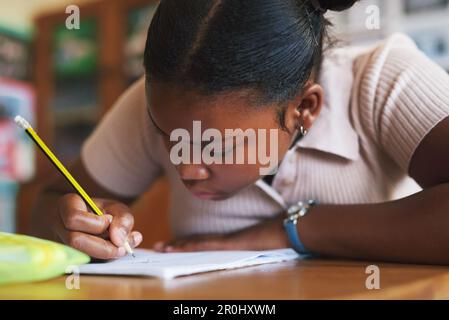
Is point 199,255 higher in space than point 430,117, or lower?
lower

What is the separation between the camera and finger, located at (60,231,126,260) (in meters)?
0.58

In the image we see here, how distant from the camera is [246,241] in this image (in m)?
0.75

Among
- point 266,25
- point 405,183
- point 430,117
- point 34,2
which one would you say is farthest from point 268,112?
point 34,2

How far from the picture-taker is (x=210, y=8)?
58 centimetres

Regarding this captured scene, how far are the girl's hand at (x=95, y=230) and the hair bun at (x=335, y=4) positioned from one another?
12.7 inches

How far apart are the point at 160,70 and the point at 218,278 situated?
223 mm

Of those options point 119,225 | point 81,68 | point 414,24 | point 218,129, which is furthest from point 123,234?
point 81,68

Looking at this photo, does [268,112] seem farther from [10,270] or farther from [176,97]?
[10,270]

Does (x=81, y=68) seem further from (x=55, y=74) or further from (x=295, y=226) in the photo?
(x=295, y=226)

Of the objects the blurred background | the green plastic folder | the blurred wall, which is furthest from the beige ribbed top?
the blurred wall

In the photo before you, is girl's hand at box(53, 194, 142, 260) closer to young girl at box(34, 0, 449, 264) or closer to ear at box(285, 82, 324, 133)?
young girl at box(34, 0, 449, 264)

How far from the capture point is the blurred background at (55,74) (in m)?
2.56
